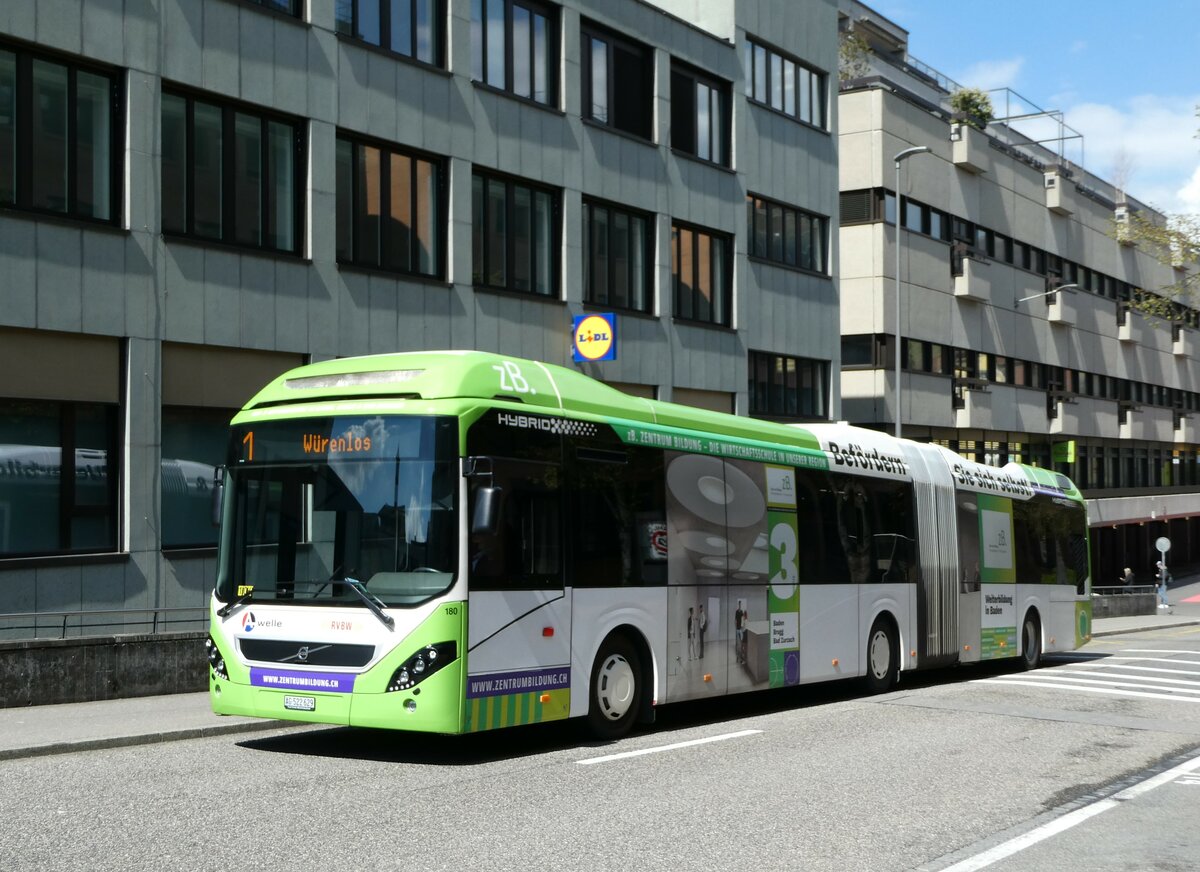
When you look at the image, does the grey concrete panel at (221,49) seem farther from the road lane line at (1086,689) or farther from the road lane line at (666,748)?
the road lane line at (1086,689)

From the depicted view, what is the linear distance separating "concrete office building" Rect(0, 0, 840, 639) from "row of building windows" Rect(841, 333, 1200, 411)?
12324 millimetres

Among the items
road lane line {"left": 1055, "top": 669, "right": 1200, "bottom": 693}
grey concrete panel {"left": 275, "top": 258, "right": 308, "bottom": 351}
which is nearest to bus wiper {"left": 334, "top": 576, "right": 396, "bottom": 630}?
grey concrete panel {"left": 275, "top": 258, "right": 308, "bottom": 351}

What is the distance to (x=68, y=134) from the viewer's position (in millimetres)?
18812

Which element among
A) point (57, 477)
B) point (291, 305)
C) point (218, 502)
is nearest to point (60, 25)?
point (291, 305)

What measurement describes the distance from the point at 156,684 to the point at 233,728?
371 centimetres

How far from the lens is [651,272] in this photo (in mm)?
29609

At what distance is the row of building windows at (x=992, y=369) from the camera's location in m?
44.6

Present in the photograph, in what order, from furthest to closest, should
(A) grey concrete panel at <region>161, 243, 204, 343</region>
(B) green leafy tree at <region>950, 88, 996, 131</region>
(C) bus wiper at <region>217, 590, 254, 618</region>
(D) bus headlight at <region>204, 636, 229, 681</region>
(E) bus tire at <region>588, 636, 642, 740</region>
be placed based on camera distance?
1. (B) green leafy tree at <region>950, 88, 996, 131</region>
2. (A) grey concrete panel at <region>161, 243, 204, 343</region>
3. (E) bus tire at <region>588, 636, 642, 740</region>
4. (D) bus headlight at <region>204, 636, 229, 681</region>
5. (C) bus wiper at <region>217, 590, 254, 618</region>

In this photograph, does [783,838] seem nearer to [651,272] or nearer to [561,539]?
[561,539]

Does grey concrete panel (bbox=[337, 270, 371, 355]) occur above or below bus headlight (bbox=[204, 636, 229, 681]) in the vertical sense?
above

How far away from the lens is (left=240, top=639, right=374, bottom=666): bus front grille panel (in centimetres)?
1128

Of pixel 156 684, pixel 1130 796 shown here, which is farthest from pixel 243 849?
pixel 156 684

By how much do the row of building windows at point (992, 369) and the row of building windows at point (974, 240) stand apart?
3199mm

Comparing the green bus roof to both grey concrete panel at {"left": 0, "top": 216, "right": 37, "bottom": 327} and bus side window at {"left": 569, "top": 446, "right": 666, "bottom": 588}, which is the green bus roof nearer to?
bus side window at {"left": 569, "top": 446, "right": 666, "bottom": 588}
